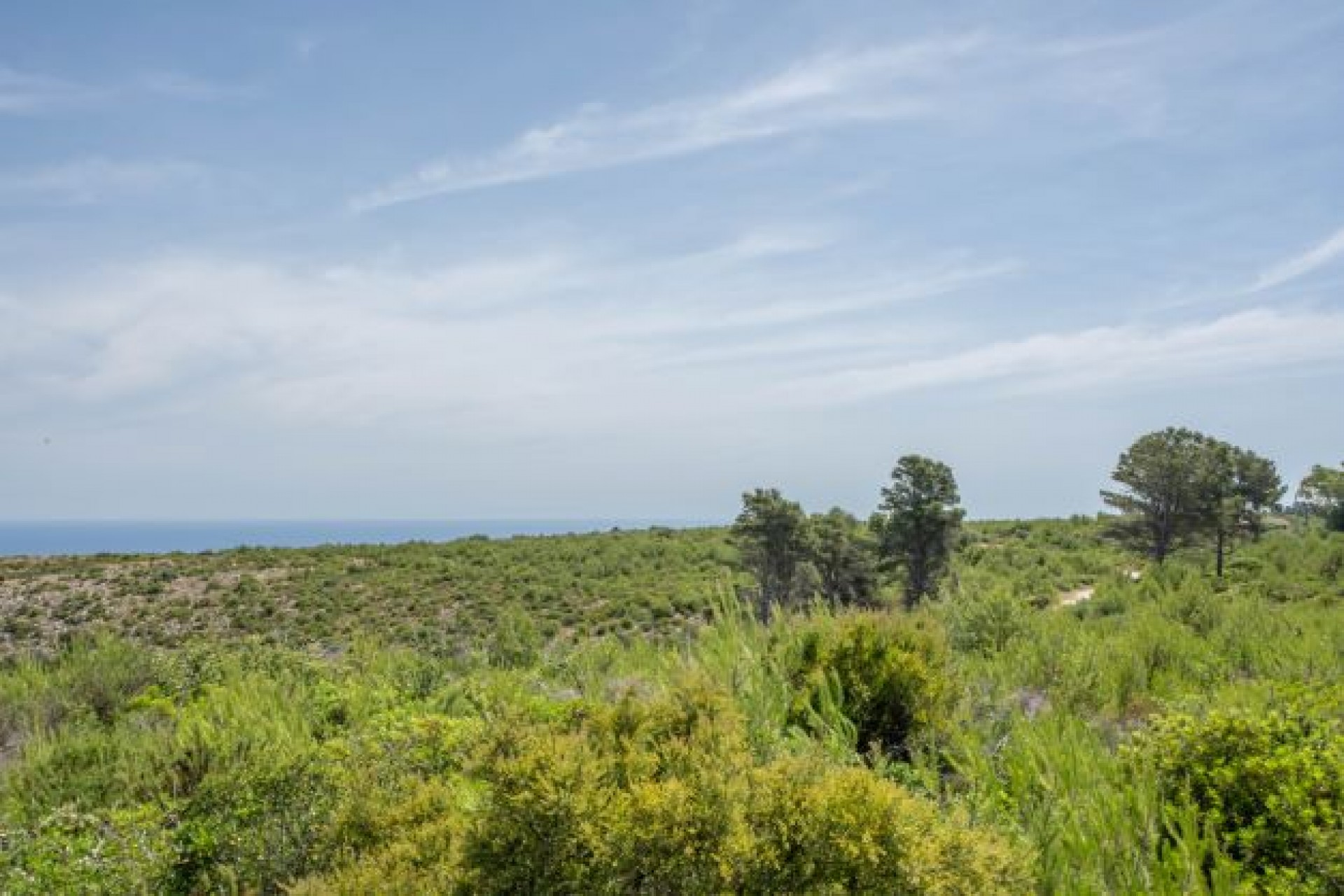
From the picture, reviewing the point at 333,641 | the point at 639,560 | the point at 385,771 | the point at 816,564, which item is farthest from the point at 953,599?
the point at 639,560

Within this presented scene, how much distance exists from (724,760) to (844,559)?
75.8ft

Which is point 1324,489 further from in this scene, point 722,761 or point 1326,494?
point 722,761

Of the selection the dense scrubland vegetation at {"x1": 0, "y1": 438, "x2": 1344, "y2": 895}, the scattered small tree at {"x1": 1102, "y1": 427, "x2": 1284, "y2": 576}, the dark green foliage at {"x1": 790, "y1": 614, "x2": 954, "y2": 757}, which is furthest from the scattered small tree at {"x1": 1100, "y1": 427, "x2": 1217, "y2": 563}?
the dark green foliage at {"x1": 790, "y1": 614, "x2": 954, "y2": 757}

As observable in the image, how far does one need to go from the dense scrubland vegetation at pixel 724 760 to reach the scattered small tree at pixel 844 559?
12429 millimetres

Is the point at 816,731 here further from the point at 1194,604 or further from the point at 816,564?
→ the point at 816,564

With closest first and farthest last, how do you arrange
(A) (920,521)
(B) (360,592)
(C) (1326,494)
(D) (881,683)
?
(D) (881,683), (A) (920,521), (B) (360,592), (C) (1326,494)

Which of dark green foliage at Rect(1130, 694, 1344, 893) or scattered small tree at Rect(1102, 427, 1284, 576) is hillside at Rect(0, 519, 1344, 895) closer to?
dark green foliage at Rect(1130, 694, 1344, 893)

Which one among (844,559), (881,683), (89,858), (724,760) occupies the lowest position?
(844,559)

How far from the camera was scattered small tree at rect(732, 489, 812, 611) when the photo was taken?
2475 cm

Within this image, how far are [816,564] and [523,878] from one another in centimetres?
2311

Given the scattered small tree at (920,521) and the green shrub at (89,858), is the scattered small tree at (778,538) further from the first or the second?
the green shrub at (89,858)

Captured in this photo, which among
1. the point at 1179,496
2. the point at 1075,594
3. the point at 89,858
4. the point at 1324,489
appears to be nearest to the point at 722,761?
the point at 89,858

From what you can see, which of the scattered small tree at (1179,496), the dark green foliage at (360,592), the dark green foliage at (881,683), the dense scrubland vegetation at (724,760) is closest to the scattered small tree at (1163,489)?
the scattered small tree at (1179,496)

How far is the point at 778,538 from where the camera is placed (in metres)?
25.1
